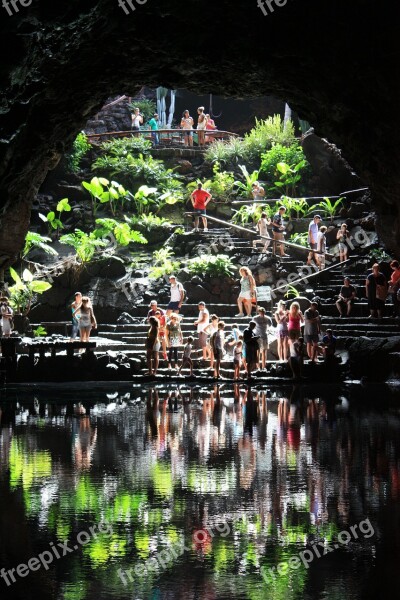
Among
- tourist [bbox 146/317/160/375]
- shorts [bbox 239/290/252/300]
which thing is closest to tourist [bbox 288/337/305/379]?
tourist [bbox 146/317/160/375]

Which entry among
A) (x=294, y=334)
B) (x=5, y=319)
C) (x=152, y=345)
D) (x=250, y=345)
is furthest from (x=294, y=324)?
(x=5, y=319)

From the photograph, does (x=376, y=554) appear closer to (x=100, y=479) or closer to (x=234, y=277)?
(x=100, y=479)

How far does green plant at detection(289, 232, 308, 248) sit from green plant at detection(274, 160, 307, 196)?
4.62 m

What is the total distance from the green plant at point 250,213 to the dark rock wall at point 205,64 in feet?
56.7

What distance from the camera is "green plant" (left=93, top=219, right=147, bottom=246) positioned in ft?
93.6

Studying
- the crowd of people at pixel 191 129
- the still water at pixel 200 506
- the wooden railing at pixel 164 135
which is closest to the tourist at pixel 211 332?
the still water at pixel 200 506

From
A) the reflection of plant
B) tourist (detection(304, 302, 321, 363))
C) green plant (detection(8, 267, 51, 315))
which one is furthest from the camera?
the reflection of plant

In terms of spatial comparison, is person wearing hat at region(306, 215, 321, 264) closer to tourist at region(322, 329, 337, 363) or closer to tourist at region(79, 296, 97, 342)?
tourist at region(322, 329, 337, 363)

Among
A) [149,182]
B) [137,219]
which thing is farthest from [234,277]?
[149,182]

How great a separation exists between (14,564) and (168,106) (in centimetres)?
4147

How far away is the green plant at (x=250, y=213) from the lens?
30609 mm

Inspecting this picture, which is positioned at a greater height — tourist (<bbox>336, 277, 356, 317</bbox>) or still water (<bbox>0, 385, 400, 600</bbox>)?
tourist (<bbox>336, 277, 356, 317</bbox>)

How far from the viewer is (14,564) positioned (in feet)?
17.7

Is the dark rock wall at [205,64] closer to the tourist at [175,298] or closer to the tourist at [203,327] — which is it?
the tourist at [203,327]
